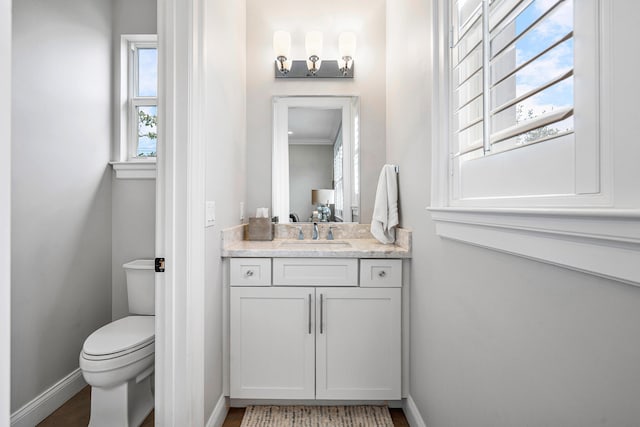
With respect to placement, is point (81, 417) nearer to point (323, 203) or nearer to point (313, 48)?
point (323, 203)

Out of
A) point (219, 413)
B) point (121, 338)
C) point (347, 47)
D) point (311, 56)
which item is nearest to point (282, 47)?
point (311, 56)

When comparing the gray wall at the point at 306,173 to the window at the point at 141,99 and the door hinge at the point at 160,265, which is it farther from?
the door hinge at the point at 160,265

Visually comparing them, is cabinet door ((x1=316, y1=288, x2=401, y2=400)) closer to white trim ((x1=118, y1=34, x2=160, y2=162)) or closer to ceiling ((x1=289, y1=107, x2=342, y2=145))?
ceiling ((x1=289, y1=107, x2=342, y2=145))

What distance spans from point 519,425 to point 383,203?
49.3 inches

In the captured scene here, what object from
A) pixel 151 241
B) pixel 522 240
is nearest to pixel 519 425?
pixel 522 240

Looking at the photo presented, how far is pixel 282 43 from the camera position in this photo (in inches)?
86.4

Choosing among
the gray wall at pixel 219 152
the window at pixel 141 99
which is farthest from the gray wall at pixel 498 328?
the window at pixel 141 99

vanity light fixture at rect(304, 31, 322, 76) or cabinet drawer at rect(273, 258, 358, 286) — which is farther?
vanity light fixture at rect(304, 31, 322, 76)

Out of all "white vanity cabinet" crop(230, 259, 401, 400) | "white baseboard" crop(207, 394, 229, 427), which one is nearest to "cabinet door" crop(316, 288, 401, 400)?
"white vanity cabinet" crop(230, 259, 401, 400)

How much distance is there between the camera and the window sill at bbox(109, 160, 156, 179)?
2.22 metres

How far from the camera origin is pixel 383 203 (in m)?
1.92

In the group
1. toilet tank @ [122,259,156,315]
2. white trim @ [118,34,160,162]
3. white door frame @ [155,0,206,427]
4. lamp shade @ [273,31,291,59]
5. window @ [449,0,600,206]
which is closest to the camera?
window @ [449,0,600,206]

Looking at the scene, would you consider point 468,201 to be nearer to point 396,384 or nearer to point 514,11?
point 514,11

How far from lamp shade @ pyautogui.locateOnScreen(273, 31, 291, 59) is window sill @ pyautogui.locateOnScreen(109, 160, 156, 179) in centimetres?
116
